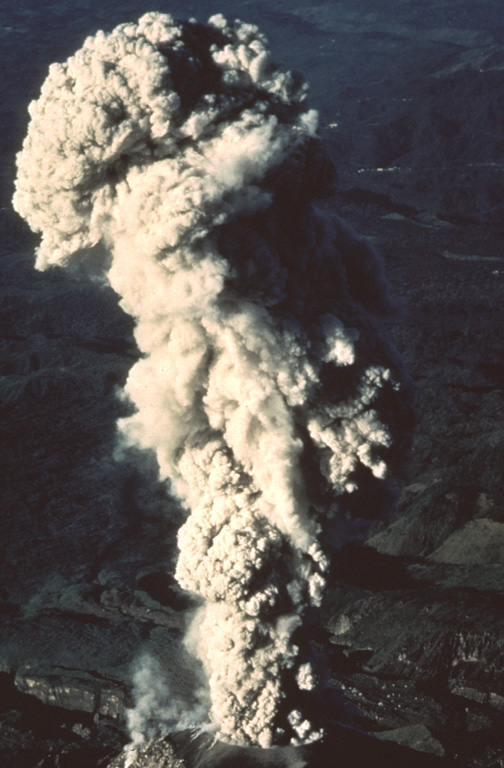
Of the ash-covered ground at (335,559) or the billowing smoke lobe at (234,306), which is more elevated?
the billowing smoke lobe at (234,306)

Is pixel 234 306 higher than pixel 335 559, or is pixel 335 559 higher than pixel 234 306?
pixel 234 306

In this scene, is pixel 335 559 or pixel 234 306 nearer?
pixel 234 306

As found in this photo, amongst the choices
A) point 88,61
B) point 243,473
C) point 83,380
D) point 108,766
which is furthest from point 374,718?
point 83,380

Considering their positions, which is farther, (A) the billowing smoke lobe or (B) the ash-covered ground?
(B) the ash-covered ground

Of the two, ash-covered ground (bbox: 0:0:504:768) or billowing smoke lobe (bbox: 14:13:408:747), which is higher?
billowing smoke lobe (bbox: 14:13:408:747)

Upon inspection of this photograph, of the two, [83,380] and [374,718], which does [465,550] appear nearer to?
[374,718]
